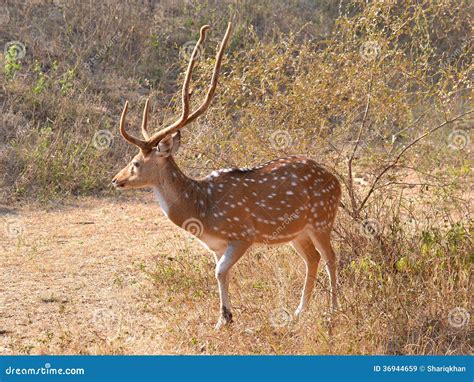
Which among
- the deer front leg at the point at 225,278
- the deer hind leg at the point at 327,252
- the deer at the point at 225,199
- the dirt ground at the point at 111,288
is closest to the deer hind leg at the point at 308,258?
the deer at the point at 225,199

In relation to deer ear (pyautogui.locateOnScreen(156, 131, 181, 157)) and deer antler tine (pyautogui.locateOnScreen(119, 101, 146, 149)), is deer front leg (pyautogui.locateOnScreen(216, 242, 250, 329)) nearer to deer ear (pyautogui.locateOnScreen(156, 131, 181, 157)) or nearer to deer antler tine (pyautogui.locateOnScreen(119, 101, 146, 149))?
deer ear (pyautogui.locateOnScreen(156, 131, 181, 157))

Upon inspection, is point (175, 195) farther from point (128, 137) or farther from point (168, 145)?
point (128, 137)

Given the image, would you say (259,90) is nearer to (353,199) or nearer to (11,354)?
(353,199)

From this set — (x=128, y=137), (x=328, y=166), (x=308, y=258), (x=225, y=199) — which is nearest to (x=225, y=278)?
(x=225, y=199)

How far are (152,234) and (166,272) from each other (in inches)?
91.4

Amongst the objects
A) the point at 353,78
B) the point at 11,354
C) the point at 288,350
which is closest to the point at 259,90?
the point at 353,78

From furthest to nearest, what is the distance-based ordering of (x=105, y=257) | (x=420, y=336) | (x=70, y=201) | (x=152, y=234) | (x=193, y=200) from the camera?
1. (x=70, y=201)
2. (x=152, y=234)
3. (x=105, y=257)
4. (x=193, y=200)
5. (x=420, y=336)

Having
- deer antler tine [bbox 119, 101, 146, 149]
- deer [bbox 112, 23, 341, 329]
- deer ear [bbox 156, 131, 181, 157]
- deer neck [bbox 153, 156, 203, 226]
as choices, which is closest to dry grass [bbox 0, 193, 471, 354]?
deer [bbox 112, 23, 341, 329]

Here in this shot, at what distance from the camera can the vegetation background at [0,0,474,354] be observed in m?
6.71

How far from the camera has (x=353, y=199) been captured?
797cm

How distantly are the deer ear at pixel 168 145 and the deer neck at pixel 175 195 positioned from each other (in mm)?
99

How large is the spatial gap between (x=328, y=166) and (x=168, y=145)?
5.62ft

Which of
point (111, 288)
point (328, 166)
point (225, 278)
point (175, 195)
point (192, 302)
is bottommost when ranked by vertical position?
point (111, 288)

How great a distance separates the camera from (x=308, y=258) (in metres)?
7.62
